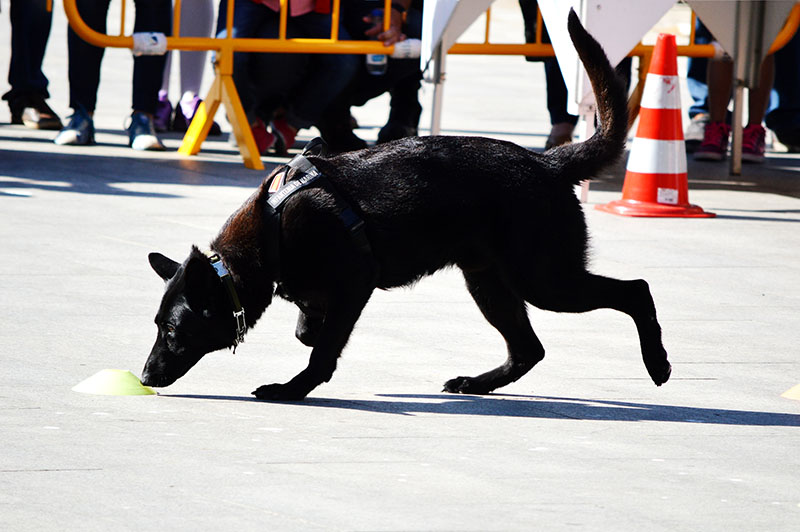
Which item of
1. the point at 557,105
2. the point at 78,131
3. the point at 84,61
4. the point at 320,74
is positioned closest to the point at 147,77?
the point at 84,61

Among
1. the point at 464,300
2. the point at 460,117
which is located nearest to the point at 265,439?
the point at 464,300

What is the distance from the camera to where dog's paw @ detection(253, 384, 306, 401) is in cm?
418

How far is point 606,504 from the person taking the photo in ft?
10.6

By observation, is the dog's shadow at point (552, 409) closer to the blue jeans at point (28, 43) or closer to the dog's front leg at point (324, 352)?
the dog's front leg at point (324, 352)

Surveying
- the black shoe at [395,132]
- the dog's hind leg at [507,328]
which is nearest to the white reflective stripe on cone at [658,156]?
the black shoe at [395,132]

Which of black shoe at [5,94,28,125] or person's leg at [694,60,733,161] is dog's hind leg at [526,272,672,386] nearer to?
person's leg at [694,60,733,161]

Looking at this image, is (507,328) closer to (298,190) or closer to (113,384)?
(298,190)

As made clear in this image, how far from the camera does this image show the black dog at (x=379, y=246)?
4.12 m

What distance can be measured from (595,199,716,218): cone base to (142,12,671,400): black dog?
3.57 meters

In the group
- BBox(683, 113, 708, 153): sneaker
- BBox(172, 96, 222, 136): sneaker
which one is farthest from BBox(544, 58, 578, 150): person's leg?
BBox(172, 96, 222, 136): sneaker

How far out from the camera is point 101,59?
9406 mm

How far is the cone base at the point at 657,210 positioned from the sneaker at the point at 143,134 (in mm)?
3336

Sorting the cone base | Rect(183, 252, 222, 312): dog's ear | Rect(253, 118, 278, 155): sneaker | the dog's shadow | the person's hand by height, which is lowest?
the dog's shadow

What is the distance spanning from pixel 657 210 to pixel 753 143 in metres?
2.84
